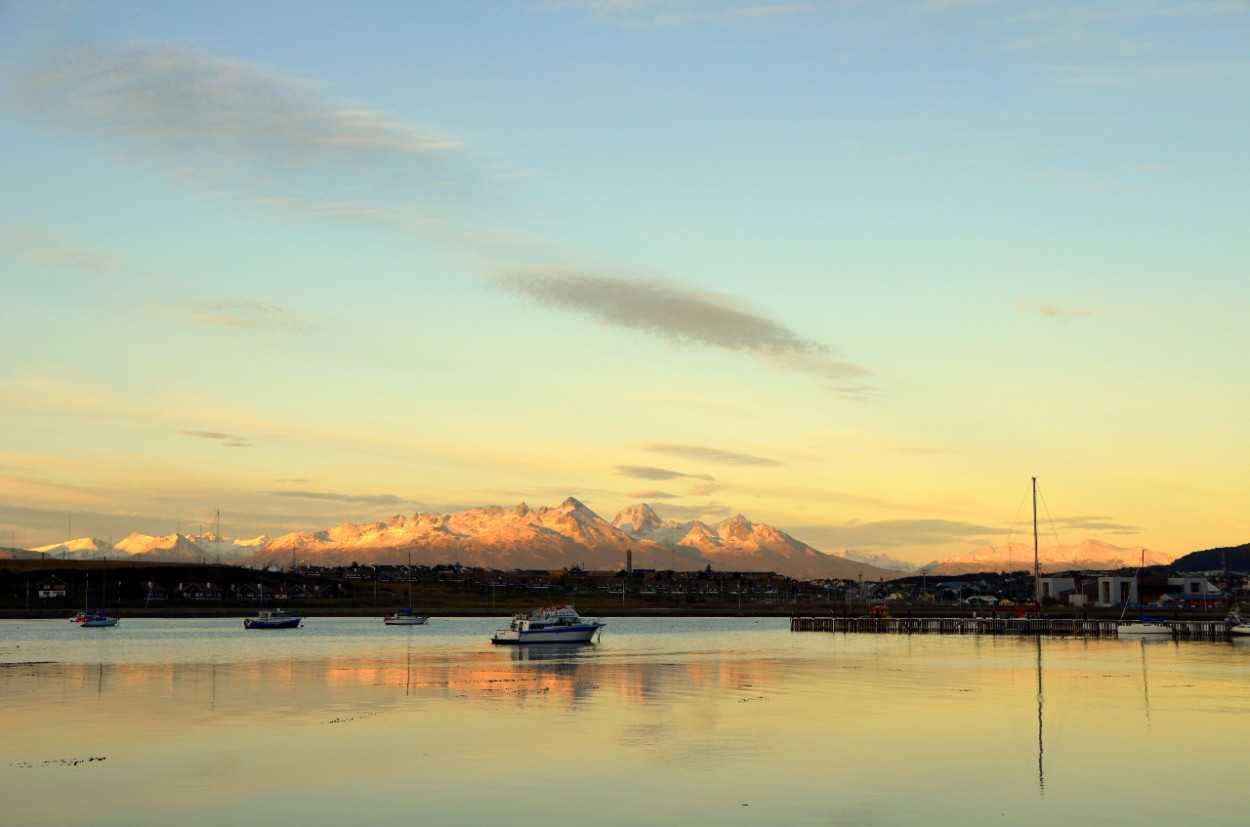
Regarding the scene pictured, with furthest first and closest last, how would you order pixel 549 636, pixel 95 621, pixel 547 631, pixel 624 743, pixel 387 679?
1. pixel 95 621
2. pixel 547 631
3. pixel 549 636
4. pixel 387 679
5. pixel 624 743

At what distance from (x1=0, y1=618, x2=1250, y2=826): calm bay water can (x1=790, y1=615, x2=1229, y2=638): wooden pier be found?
60.9m

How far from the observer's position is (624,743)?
5056 cm

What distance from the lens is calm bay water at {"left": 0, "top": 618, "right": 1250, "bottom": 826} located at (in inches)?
1452

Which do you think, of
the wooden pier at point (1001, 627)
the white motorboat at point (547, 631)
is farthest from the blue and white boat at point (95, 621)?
the wooden pier at point (1001, 627)

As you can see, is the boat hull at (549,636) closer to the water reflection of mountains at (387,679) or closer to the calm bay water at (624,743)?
the water reflection of mountains at (387,679)

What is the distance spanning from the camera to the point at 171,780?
1635 inches

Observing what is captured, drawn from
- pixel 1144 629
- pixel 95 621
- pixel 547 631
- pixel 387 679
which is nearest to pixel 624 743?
pixel 387 679

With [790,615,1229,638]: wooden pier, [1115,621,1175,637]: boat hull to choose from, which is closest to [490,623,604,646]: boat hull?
[790,615,1229,638]: wooden pier

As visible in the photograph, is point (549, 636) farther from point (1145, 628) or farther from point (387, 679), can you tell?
point (1145, 628)

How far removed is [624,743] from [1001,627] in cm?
13185

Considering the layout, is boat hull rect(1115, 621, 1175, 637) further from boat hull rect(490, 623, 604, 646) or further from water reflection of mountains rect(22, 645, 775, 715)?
water reflection of mountains rect(22, 645, 775, 715)

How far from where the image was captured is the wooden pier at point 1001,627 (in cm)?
15800

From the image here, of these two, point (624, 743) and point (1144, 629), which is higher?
point (624, 743)

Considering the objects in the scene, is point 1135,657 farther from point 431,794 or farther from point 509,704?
point 431,794
